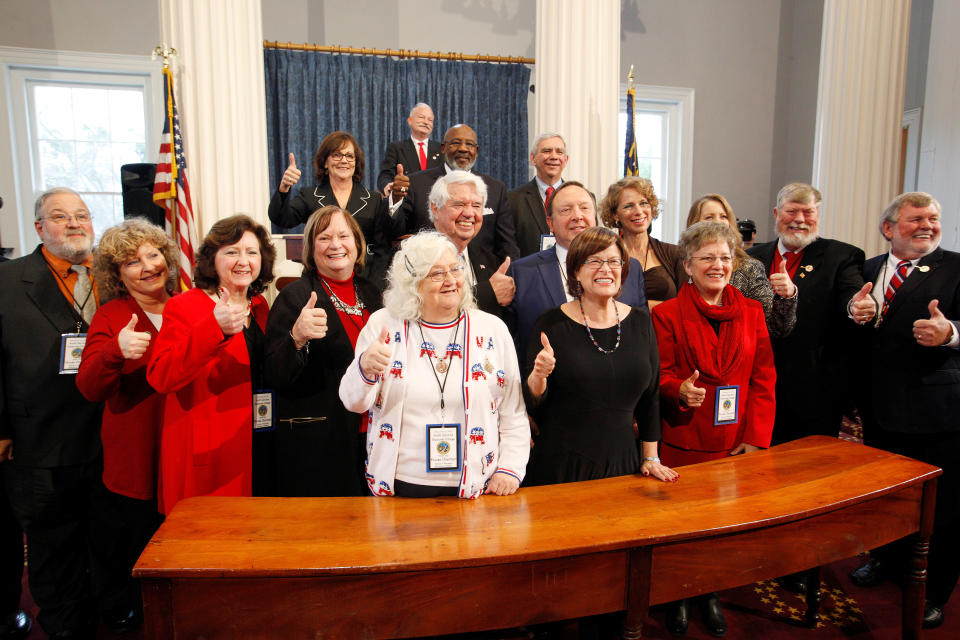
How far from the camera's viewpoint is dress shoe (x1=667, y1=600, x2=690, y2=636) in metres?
2.41

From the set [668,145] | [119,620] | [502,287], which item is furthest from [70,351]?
[668,145]

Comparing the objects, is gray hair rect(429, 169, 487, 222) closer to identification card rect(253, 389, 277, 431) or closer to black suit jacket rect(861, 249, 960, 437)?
identification card rect(253, 389, 277, 431)

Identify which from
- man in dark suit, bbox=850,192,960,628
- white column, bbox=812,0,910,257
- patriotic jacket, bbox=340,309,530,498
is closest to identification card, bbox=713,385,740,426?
man in dark suit, bbox=850,192,960,628

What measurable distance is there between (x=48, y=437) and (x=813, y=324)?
3.18 metres

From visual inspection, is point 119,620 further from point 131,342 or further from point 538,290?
point 538,290

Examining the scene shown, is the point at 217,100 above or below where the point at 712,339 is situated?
above

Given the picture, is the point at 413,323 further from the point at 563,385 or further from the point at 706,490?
the point at 706,490

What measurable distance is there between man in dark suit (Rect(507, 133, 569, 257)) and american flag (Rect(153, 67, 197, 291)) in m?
2.04

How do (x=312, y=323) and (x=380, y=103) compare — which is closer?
(x=312, y=323)

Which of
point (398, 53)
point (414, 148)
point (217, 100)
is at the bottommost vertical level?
point (414, 148)

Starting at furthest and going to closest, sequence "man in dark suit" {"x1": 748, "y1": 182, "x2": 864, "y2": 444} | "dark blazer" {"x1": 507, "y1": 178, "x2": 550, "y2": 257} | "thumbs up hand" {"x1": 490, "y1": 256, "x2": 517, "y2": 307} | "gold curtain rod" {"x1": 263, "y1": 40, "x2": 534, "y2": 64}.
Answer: "gold curtain rod" {"x1": 263, "y1": 40, "x2": 534, "y2": 64} < "dark blazer" {"x1": 507, "y1": 178, "x2": 550, "y2": 257} < "man in dark suit" {"x1": 748, "y1": 182, "x2": 864, "y2": 444} < "thumbs up hand" {"x1": 490, "y1": 256, "x2": 517, "y2": 307}

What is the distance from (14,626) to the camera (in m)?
2.41

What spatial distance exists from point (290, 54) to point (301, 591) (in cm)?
635

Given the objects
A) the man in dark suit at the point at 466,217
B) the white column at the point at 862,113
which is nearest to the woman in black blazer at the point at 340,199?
the man in dark suit at the point at 466,217
